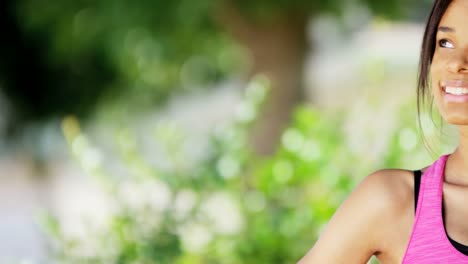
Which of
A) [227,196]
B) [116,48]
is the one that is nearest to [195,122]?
[116,48]

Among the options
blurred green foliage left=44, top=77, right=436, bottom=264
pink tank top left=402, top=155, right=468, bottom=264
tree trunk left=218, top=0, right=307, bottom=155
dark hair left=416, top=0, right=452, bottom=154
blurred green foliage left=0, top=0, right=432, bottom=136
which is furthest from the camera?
tree trunk left=218, top=0, right=307, bottom=155

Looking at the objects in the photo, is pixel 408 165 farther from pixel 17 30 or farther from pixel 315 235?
pixel 17 30

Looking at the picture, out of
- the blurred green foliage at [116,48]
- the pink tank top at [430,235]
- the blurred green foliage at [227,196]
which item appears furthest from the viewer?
the blurred green foliage at [116,48]

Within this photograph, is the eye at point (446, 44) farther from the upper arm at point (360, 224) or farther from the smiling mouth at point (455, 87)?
the upper arm at point (360, 224)

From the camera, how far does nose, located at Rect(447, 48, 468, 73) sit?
1431mm

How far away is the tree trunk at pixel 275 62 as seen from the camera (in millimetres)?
5887

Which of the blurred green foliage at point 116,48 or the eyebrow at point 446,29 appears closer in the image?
the eyebrow at point 446,29

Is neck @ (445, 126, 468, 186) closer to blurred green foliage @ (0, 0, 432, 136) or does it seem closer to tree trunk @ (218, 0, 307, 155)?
blurred green foliage @ (0, 0, 432, 136)

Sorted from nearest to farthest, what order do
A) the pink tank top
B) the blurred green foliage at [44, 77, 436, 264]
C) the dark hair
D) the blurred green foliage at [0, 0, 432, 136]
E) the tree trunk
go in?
the pink tank top, the dark hair, the blurred green foliage at [44, 77, 436, 264], the blurred green foliage at [0, 0, 432, 136], the tree trunk

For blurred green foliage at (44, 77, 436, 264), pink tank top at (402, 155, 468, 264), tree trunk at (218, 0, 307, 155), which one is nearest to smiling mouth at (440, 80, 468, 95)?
pink tank top at (402, 155, 468, 264)

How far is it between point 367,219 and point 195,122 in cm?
814

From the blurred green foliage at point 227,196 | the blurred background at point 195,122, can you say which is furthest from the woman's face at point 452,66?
the blurred green foliage at point 227,196

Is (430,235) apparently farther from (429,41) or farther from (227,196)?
(227,196)

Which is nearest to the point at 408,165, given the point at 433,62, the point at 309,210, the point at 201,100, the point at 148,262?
the point at 309,210
